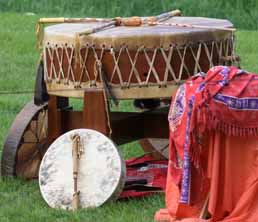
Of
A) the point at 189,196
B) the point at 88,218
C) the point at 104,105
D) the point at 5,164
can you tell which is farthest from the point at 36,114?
the point at 189,196

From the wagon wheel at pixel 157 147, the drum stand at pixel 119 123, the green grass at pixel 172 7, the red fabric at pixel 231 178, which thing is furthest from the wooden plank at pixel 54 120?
the green grass at pixel 172 7

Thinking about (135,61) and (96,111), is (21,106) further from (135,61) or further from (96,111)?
(135,61)

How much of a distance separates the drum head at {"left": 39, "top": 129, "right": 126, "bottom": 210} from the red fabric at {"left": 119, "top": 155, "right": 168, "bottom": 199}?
23 centimetres

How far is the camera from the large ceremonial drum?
5551mm

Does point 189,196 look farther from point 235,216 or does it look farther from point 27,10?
point 27,10

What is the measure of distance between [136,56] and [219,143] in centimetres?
90

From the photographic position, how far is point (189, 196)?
495 centimetres

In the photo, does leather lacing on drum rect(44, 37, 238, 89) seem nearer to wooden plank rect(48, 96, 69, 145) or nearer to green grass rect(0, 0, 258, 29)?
wooden plank rect(48, 96, 69, 145)

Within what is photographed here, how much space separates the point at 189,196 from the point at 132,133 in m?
1.29

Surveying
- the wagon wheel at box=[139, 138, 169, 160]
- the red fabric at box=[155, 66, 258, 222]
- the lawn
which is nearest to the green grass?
the lawn

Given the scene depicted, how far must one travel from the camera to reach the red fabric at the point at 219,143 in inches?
189

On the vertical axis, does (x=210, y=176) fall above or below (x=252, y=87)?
below

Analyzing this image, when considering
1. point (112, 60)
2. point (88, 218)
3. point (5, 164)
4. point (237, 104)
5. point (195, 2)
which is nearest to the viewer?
point (237, 104)

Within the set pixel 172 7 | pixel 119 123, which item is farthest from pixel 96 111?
pixel 172 7
